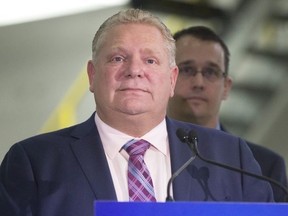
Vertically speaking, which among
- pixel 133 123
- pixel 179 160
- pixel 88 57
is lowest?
pixel 179 160

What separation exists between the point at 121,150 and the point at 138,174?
0.10m

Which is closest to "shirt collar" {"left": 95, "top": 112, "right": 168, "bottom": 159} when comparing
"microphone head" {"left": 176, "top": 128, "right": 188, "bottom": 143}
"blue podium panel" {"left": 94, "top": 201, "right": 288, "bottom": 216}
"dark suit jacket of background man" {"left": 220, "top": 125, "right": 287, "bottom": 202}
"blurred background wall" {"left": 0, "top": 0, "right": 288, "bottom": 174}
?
"microphone head" {"left": 176, "top": 128, "right": 188, "bottom": 143}

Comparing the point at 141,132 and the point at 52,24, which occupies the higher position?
the point at 52,24

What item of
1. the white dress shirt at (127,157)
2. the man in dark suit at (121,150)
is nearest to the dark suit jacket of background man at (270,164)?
the man in dark suit at (121,150)

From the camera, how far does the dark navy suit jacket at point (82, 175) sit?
2322 millimetres

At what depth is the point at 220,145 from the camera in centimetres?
257

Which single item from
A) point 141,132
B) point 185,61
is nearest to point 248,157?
point 141,132

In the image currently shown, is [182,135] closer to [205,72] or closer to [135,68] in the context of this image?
[135,68]

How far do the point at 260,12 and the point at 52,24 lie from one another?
1.36 m

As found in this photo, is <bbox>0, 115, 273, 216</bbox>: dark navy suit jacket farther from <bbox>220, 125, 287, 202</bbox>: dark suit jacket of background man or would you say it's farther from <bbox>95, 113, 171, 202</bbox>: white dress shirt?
<bbox>220, 125, 287, 202</bbox>: dark suit jacket of background man

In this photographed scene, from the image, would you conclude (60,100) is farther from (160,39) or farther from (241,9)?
(160,39)

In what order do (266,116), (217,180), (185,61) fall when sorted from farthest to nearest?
(266,116), (185,61), (217,180)

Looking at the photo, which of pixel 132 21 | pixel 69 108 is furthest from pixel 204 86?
pixel 69 108

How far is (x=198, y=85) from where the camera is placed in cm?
350
